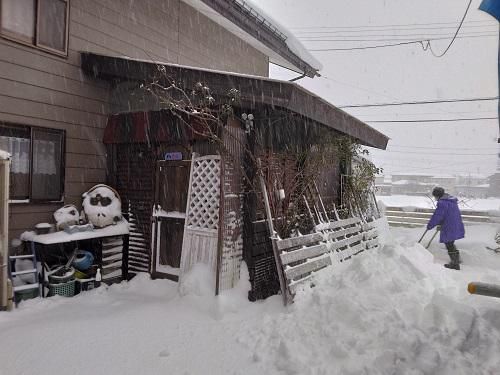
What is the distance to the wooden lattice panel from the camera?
4.93 metres

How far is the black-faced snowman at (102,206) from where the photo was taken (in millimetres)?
5574

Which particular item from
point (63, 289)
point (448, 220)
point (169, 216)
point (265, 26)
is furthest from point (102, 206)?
point (448, 220)

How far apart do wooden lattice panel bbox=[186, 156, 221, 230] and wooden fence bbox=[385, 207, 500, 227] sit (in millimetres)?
12529

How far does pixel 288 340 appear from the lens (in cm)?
347

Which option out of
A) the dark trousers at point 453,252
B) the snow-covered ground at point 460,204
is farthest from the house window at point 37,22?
the snow-covered ground at point 460,204

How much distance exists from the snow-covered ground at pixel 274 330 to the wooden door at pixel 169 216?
588 millimetres

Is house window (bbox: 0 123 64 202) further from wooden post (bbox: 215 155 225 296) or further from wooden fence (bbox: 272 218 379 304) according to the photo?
wooden fence (bbox: 272 218 379 304)

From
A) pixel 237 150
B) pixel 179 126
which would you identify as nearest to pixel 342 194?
pixel 237 150

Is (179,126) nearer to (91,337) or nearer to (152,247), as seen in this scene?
(152,247)

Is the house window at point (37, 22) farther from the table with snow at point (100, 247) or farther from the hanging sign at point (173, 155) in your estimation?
the table with snow at point (100, 247)

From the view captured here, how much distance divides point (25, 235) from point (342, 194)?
6322 millimetres

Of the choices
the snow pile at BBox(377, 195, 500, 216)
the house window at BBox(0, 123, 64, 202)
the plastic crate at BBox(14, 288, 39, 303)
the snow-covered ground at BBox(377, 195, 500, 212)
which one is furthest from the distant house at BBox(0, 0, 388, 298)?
the snow-covered ground at BBox(377, 195, 500, 212)

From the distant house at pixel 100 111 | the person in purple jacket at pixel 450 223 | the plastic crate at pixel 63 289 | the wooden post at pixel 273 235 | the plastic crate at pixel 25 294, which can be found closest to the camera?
the wooden post at pixel 273 235

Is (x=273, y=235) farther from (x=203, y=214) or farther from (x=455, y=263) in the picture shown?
(x=455, y=263)
